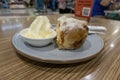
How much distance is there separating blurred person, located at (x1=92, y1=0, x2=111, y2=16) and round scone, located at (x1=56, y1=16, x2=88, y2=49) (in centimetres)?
154

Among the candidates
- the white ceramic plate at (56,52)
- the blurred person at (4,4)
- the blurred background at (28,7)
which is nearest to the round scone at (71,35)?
the white ceramic plate at (56,52)

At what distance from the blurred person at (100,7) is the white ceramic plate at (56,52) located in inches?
59.3

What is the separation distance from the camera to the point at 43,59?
1.57 feet

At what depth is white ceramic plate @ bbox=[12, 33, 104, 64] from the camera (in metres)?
0.48

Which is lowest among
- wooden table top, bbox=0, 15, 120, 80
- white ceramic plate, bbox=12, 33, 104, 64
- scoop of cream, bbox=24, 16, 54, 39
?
wooden table top, bbox=0, 15, 120, 80

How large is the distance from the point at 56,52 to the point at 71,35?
9cm

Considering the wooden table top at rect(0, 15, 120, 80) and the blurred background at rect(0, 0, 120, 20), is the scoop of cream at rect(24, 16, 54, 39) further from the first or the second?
the blurred background at rect(0, 0, 120, 20)

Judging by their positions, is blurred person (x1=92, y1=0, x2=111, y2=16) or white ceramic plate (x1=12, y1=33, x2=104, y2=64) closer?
white ceramic plate (x1=12, y1=33, x2=104, y2=64)

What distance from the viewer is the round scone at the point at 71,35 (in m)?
0.54


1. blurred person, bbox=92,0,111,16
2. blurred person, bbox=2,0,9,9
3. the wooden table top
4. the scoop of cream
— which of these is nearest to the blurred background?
blurred person, bbox=2,0,9,9

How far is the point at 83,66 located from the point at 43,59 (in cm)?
14

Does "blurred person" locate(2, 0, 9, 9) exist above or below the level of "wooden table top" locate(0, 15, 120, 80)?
above

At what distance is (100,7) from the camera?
2068 millimetres

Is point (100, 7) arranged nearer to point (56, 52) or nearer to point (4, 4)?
point (4, 4)
